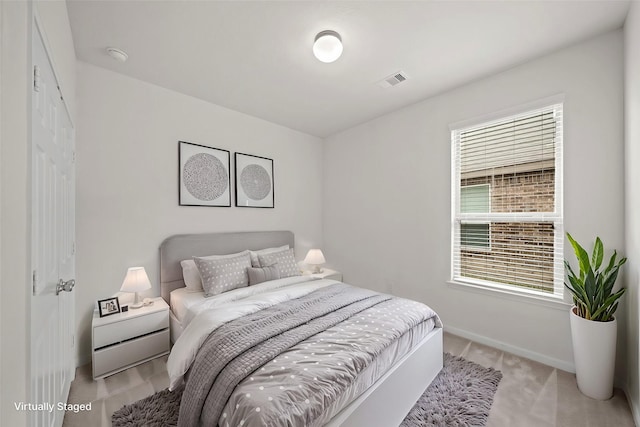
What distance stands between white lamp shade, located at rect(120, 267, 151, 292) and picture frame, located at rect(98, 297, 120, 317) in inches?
5.0

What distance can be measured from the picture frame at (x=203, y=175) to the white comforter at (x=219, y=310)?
3.83ft

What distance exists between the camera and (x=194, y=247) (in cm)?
285

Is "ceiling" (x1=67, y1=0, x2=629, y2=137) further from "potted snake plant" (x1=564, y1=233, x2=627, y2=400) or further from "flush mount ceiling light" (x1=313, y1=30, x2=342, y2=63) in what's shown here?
"potted snake plant" (x1=564, y1=233, x2=627, y2=400)

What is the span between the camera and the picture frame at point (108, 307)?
2201 millimetres

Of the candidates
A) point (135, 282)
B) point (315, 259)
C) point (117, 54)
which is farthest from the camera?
point (315, 259)

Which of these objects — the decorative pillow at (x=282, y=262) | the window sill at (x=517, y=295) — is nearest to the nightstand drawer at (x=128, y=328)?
the decorative pillow at (x=282, y=262)

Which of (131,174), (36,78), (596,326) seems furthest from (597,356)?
(131,174)

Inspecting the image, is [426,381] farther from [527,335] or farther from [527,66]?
[527,66]

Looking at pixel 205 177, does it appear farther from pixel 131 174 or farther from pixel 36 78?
pixel 36 78

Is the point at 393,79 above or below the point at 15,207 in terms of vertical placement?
above

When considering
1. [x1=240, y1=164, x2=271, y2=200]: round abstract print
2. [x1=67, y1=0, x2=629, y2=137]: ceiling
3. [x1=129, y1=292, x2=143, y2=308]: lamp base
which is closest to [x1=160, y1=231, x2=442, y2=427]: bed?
[x1=129, y1=292, x2=143, y2=308]: lamp base

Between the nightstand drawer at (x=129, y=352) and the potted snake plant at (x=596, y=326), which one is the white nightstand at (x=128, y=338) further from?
the potted snake plant at (x=596, y=326)

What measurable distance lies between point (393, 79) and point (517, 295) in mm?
2374

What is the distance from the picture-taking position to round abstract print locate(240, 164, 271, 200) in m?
3.37
